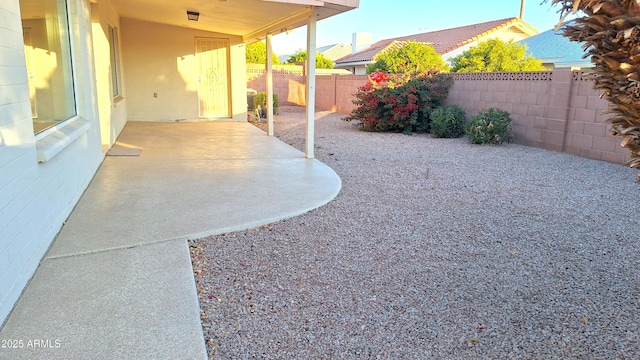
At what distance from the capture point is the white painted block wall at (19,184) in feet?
9.62

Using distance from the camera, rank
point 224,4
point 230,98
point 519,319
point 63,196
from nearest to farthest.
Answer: point 519,319, point 63,196, point 224,4, point 230,98

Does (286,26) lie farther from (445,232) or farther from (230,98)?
(445,232)

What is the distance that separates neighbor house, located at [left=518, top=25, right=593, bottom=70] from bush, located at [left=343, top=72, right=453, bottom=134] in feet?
25.8

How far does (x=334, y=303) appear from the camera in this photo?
3309 millimetres

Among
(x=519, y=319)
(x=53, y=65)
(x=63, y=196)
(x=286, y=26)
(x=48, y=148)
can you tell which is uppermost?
(x=286, y=26)

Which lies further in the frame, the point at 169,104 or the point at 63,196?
the point at 169,104

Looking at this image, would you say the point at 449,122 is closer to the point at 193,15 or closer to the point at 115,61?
the point at 193,15

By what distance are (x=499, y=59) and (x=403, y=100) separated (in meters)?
5.96

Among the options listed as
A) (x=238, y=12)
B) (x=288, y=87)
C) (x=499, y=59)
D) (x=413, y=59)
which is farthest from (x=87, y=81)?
(x=288, y=87)

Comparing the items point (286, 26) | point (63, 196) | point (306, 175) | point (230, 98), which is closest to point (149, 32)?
point (230, 98)

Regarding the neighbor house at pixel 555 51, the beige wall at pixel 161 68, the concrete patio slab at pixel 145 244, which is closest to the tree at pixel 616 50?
the concrete patio slab at pixel 145 244

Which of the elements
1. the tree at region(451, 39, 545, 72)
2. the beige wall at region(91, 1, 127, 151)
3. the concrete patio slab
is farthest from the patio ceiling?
the tree at region(451, 39, 545, 72)

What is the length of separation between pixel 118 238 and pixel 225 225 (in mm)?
992

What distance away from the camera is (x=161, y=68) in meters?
13.6
